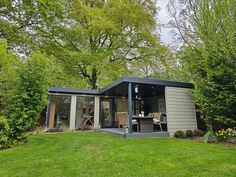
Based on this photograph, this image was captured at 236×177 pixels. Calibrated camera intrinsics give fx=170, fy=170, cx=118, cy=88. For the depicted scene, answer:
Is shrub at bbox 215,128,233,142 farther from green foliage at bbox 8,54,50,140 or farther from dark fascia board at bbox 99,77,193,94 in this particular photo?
green foliage at bbox 8,54,50,140

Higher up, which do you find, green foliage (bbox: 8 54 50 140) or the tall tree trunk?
the tall tree trunk

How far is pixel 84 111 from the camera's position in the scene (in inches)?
404

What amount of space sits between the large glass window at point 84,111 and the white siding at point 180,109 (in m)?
4.87

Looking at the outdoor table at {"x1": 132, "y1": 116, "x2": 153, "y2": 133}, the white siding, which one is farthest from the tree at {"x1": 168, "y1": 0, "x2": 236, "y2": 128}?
the outdoor table at {"x1": 132, "y1": 116, "x2": 153, "y2": 133}

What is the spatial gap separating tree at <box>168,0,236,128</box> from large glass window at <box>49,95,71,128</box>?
6.86m

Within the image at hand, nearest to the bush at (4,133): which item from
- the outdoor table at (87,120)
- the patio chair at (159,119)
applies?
the outdoor table at (87,120)

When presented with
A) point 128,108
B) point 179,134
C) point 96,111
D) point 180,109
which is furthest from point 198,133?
point 96,111

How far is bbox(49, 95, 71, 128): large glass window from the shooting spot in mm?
9484

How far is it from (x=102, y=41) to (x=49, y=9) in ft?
14.7

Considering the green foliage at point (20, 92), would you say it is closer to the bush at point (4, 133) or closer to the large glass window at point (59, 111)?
the bush at point (4, 133)

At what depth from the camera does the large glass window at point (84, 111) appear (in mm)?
10047

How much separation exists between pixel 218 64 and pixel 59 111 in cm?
815

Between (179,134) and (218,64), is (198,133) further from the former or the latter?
(218,64)

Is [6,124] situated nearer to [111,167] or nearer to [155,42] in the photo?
[111,167]
